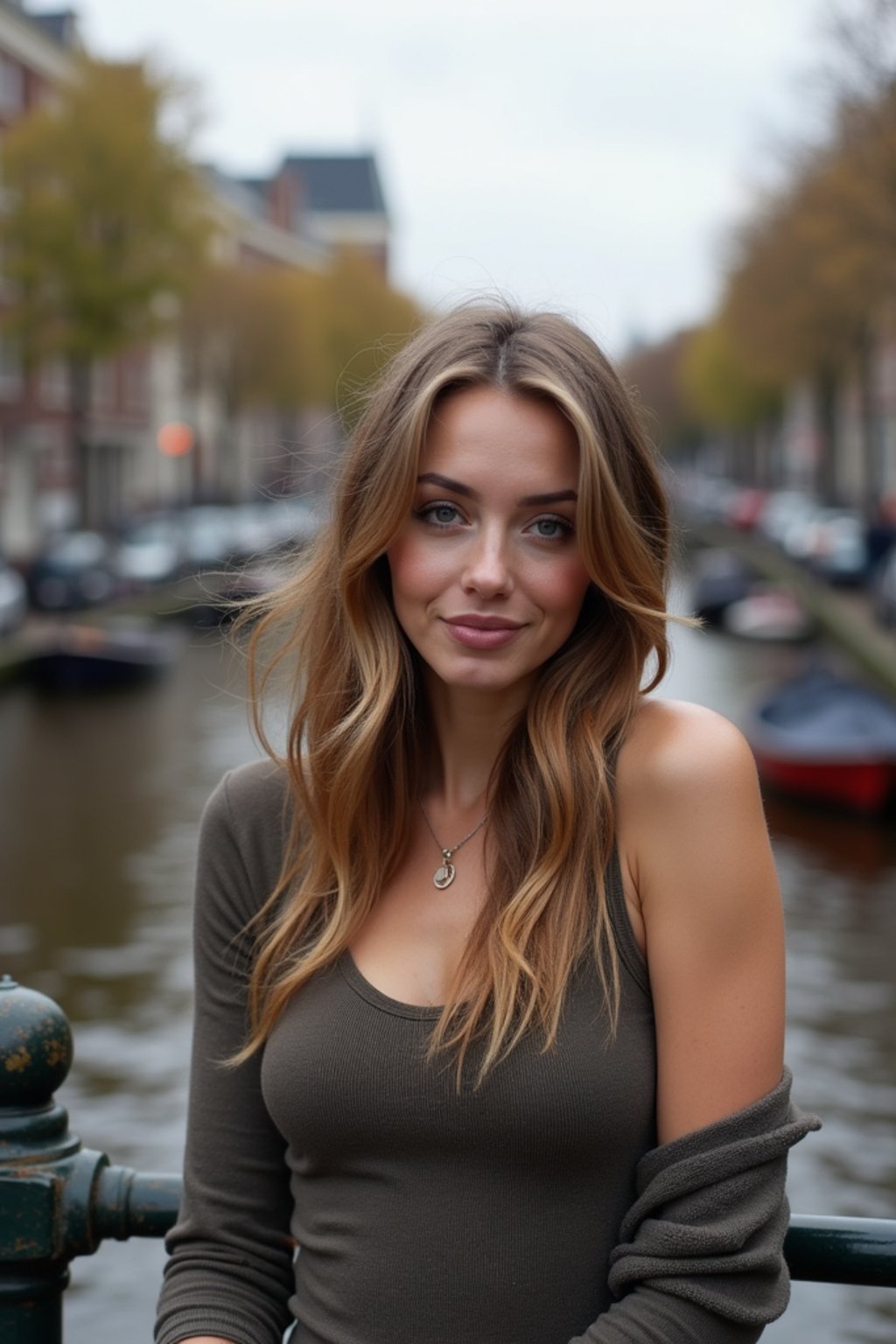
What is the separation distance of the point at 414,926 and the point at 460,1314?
0.39m

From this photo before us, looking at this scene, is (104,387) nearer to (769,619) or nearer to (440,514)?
(769,619)

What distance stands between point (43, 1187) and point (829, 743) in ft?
45.2

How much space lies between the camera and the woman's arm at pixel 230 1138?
2.06 m

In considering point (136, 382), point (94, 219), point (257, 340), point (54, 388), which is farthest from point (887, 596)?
point (136, 382)

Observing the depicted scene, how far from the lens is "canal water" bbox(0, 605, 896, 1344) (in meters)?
7.28

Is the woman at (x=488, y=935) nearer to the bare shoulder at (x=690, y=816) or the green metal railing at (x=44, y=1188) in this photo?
the bare shoulder at (x=690, y=816)

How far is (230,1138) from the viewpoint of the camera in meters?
2.11

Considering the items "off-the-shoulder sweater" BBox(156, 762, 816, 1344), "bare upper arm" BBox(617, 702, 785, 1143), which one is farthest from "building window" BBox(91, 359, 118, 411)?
"bare upper arm" BBox(617, 702, 785, 1143)

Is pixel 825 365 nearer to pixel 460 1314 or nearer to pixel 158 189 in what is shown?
pixel 158 189

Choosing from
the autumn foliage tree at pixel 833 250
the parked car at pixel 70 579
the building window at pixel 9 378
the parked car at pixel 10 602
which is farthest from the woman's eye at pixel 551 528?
the building window at pixel 9 378

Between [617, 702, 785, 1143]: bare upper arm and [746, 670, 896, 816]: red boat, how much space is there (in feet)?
43.9

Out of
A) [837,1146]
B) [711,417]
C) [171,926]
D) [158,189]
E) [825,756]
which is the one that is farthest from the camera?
[711,417]

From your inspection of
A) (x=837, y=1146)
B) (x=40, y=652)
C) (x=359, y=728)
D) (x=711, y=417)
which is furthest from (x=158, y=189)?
(x=711, y=417)

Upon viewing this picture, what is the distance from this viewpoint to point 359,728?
6.93 feet
